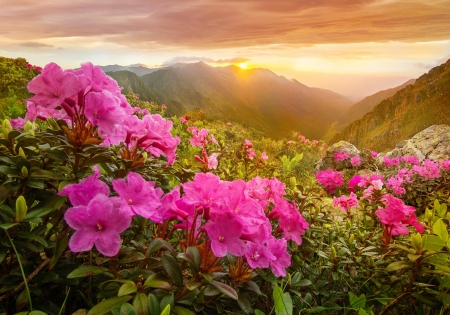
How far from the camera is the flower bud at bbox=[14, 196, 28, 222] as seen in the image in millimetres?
858

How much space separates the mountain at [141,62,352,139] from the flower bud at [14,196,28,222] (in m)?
60.4

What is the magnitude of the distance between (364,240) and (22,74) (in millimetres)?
8190

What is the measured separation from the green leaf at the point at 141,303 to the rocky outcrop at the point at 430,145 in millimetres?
5591

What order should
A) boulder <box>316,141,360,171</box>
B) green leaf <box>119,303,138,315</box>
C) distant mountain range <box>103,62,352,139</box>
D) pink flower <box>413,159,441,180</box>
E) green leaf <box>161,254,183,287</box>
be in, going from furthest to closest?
distant mountain range <box>103,62,352,139</box>
boulder <box>316,141,360,171</box>
pink flower <box>413,159,441,180</box>
green leaf <box>161,254,183,287</box>
green leaf <box>119,303,138,315</box>

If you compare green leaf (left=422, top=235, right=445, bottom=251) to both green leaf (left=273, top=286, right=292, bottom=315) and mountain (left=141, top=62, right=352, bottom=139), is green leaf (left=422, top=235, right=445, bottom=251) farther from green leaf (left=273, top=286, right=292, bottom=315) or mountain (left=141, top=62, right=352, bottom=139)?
mountain (left=141, top=62, right=352, bottom=139)

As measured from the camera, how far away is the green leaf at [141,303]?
A: 30.4 inches

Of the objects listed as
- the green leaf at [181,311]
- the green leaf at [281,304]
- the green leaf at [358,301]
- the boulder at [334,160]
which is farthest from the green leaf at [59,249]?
the boulder at [334,160]

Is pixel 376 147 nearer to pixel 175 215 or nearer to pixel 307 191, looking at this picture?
pixel 307 191

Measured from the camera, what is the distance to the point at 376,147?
11469 mm

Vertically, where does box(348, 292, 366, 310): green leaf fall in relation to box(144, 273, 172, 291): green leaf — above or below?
below

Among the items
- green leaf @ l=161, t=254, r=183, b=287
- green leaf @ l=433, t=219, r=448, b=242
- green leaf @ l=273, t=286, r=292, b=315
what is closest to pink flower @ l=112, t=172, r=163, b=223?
green leaf @ l=161, t=254, r=183, b=287

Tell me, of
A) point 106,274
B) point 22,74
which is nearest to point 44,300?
point 106,274

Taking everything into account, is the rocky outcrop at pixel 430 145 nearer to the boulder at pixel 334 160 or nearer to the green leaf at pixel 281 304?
the boulder at pixel 334 160

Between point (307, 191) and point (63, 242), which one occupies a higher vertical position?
point (63, 242)
